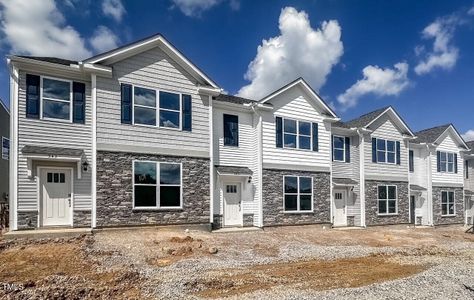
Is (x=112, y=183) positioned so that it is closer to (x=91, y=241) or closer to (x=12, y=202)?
(x=91, y=241)

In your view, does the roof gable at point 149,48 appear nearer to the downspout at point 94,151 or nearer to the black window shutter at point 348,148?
the downspout at point 94,151

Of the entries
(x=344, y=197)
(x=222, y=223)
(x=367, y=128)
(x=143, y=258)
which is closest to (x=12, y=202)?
(x=143, y=258)

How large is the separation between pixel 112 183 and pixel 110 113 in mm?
2669

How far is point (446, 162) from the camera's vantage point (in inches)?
966

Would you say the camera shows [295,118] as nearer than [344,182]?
Yes

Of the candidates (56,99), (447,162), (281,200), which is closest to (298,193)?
(281,200)

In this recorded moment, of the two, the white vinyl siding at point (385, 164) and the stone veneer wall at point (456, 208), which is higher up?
the white vinyl siding at point (385, 164)

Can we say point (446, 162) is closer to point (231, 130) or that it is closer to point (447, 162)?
point (447, 162)

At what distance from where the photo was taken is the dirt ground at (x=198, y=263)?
645cm

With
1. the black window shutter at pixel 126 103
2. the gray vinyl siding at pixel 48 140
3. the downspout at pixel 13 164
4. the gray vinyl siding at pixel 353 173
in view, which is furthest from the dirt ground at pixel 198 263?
the gray vinyl siding at pixel 353 173

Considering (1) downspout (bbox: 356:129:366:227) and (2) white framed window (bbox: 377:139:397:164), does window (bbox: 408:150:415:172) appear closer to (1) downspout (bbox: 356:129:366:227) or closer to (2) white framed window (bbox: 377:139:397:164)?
(2) white framed window (bbox: 377:139:397:164)

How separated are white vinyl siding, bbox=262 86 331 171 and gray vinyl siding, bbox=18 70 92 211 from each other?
797cm

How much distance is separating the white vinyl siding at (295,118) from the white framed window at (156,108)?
15.1 feet

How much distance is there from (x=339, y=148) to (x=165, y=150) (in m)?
11.2
